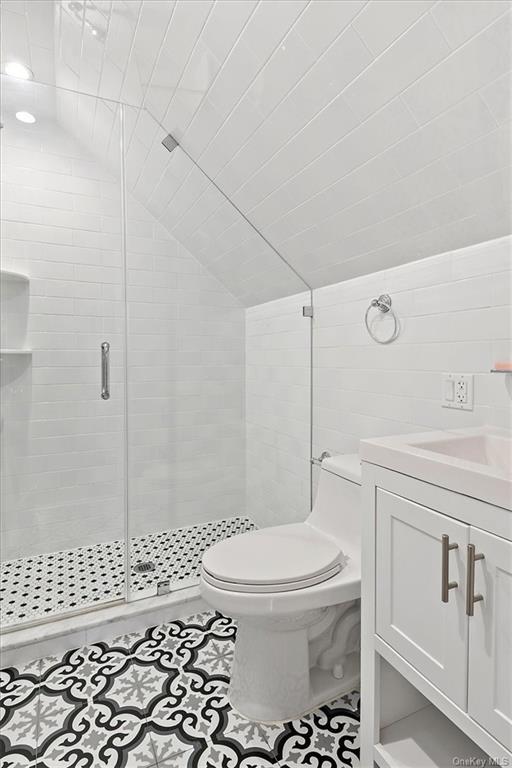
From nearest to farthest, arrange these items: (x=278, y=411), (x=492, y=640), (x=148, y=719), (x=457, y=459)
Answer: (x=492, y=640) < (x=457, y=459) < (x=148, y=719) < (x=278, y=411)

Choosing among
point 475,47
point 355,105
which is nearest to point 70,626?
point 355,105

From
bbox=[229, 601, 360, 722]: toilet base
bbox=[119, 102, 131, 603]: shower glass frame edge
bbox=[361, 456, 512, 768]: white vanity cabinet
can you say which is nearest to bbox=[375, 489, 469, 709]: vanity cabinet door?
bbox=[361, 456, 512, 768]: white vanity cabinet

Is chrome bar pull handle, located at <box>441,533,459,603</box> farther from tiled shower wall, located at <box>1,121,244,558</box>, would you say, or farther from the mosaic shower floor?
tiled shower wall, located at <box>1,121,244,558</box>

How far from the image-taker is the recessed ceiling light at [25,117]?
1992 millimetres

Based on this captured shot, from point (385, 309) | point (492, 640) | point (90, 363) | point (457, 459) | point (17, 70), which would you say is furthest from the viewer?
point (90, 363)

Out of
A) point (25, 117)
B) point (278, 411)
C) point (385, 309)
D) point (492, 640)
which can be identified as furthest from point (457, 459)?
point (25, 117)

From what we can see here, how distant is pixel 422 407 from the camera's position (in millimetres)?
1561

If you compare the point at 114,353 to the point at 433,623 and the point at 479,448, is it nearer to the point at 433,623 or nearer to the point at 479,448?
the point at 479,448

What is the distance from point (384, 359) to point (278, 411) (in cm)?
78

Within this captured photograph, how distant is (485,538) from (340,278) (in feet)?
4.58

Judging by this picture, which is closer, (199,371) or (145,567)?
(145,567)

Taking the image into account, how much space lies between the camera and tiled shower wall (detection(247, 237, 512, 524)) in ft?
4.33

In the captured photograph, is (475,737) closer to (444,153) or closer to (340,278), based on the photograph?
(444,153)

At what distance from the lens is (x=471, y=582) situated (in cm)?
82
